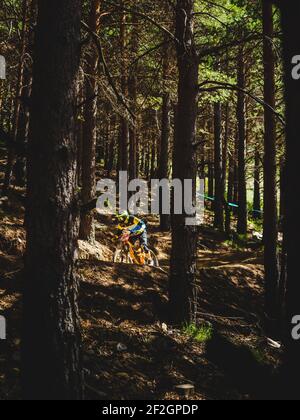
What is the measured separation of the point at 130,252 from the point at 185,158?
15.5 ft

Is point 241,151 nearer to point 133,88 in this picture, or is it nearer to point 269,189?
point 133,88

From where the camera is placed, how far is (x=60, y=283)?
14.2ft

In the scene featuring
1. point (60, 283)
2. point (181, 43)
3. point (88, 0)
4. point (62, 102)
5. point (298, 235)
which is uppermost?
point (88, 0)

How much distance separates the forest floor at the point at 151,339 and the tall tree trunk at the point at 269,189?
759 millimetres

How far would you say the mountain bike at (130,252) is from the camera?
11.3 m

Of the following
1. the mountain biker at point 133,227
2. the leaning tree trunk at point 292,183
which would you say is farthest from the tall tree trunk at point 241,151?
the leaning tree trunk at point 292,183

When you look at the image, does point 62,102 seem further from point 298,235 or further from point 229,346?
point 229,346

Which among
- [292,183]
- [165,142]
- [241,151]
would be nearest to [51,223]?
[292,183]

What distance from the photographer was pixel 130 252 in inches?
451

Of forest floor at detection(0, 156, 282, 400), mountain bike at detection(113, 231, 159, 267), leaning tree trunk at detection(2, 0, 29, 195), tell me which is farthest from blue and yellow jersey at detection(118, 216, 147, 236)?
leaning tree trunk at detection(2, 0, 29, 195)

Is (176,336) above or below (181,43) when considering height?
below

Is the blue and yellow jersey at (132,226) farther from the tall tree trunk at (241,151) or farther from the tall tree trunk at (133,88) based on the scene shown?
the tall tree trunk at (241,151)
